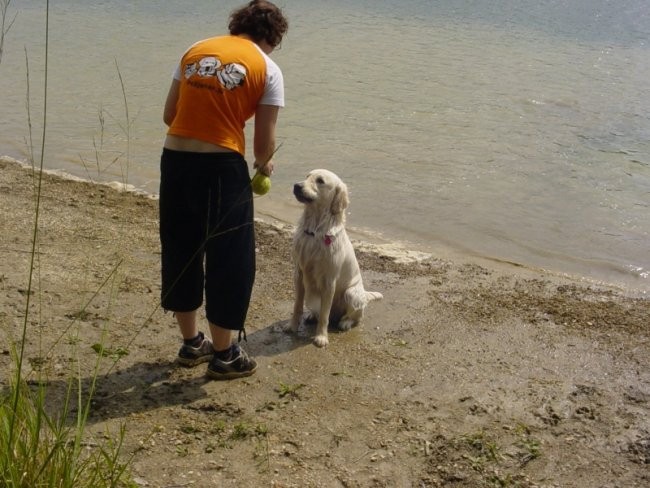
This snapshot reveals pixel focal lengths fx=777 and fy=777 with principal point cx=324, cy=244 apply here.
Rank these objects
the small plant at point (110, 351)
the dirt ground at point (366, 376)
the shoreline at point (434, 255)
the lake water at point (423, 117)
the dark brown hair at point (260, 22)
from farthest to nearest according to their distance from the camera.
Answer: the lake water at point (423, 117)
the shoreline at point (434, 255)
the small plant at point (110, 351)
the dark brown hair at point (260, 22)
the dirt ground at point (366, 376)

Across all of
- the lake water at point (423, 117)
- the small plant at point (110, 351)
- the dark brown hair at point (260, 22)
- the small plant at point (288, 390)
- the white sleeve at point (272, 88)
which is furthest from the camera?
the lake water at point (423, 117)

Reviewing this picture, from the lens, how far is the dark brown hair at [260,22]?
4141 millimetres

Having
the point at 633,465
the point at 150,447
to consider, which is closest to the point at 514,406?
the point at 633,465

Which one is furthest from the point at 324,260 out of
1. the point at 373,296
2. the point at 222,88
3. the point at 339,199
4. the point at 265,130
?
the point at 222,88

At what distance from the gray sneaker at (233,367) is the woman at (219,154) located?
0.88 feet

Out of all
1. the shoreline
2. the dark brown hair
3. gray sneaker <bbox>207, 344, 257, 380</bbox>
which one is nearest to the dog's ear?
gray sneaker <bbox>207, 344, 257, 380</bbox>

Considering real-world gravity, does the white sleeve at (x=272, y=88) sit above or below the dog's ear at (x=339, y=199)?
above

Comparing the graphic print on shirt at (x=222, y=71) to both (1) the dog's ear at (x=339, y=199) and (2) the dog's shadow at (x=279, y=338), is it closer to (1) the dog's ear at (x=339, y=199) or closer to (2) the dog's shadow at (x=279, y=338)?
(1) the dog's ear at (x=339, y=199)

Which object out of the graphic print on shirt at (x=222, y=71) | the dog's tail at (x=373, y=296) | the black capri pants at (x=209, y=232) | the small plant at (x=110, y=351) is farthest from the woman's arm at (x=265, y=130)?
the dog's tail at (x=373, y=296)

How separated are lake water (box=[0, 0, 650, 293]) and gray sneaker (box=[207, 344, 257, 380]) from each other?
1359 mm

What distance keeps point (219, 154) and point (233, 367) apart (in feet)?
4.49

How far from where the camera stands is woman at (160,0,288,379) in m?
3.95

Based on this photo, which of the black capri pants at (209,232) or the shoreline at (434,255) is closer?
the black capri pants at (209,232)

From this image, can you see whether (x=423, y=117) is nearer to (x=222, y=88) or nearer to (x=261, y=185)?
(x=261, y=185)
